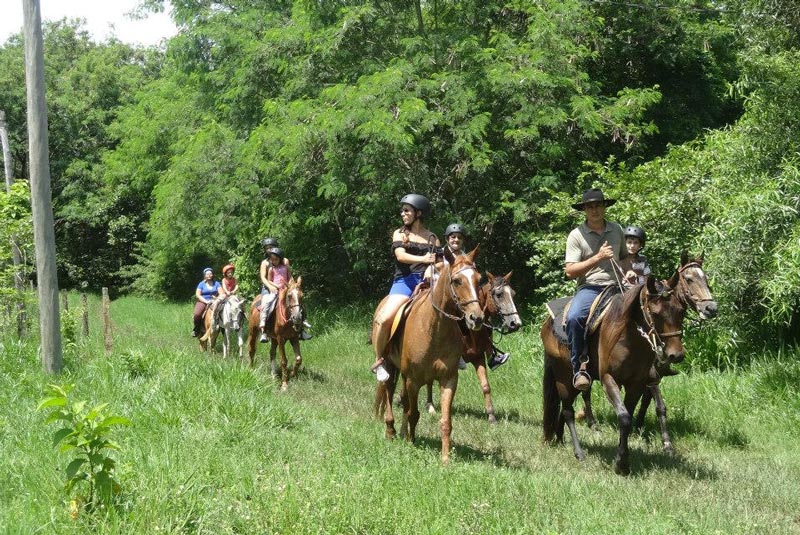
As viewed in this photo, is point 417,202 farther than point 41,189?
No

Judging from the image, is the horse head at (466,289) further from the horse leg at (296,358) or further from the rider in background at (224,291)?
the rider in background at (224,291)

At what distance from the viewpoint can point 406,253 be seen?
29.1ft

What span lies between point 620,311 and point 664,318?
0.52m

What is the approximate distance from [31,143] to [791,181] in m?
9.61

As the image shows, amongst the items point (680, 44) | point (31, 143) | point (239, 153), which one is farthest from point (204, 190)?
point (680, 44)

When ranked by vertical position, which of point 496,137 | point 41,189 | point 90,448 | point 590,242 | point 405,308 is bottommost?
point 90,448

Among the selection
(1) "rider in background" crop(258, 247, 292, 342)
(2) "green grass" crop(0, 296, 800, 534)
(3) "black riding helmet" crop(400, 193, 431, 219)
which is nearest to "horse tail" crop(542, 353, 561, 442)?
(2) "green grass" crop(0, 296, 800, 534)

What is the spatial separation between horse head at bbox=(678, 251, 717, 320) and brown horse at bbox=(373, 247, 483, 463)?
1934mm

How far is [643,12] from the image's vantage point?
66.4 feet

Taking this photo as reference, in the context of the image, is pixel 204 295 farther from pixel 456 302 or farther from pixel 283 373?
pixel 456 302

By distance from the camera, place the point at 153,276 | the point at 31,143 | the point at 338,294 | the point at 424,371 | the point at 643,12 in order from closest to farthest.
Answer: the point at 424,371
the point at 31,143
the point at 643,12
the point at 338,294
the point at 153,276

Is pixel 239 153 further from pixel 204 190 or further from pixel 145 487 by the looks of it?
pixel 145 487

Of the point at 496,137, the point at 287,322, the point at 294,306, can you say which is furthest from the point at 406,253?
the point at 496,137

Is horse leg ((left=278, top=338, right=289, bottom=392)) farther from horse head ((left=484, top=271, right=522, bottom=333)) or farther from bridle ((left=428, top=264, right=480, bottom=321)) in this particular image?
bridle ((left=428, top=264, right=480, bottom=321))
